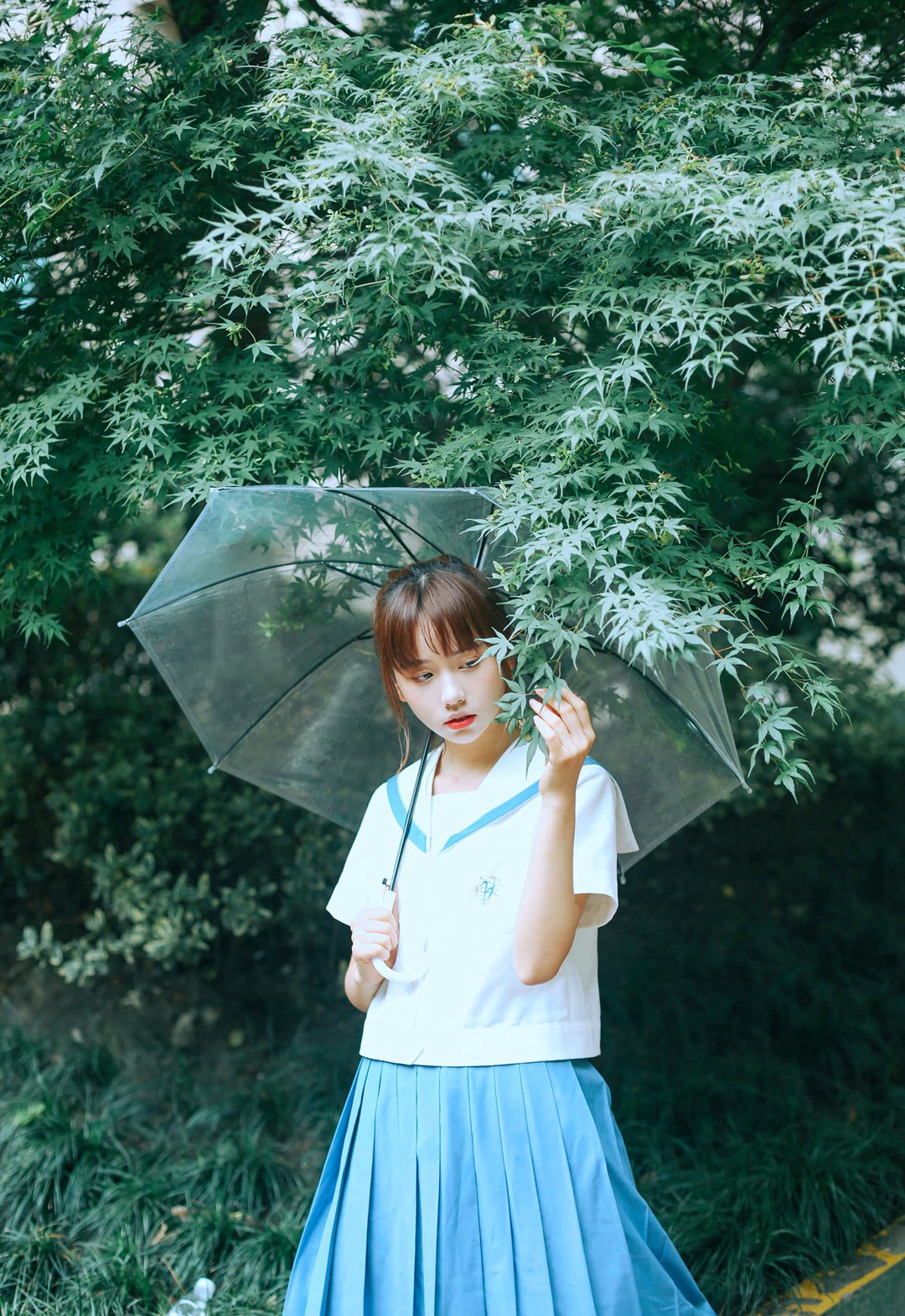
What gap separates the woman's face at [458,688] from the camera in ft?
6.55

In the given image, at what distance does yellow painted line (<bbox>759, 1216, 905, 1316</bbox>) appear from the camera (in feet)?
9.30

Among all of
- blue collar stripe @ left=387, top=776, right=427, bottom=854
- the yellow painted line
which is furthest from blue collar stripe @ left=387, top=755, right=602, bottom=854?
the yellow painted line

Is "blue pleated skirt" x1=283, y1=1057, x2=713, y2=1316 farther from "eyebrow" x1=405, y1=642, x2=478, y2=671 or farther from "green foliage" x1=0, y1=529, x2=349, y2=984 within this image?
"green foliage" x1=0, y1=529, x2=349, y2=984

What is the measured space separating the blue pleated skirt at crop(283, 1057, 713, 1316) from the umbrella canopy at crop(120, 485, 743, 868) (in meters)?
0.67

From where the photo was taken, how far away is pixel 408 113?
2127 millimetres

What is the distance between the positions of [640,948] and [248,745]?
277cm

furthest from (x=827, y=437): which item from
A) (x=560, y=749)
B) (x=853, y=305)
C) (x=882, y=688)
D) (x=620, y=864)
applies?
(x=882, y=688)

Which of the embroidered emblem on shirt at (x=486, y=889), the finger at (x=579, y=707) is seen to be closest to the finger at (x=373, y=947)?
the embroidered emblem on shirt at (x=486, y=889)

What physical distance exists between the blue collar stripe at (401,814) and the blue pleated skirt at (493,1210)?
0.44 m

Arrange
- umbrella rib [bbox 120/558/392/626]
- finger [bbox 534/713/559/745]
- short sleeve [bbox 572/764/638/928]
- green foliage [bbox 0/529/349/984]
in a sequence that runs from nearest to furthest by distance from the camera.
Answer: finger [bbox 534/713/559/745] → short sleeve [bbox 572/764/638/928] → umbrella rib [bbox 120/558/392/626] → green foliage [bbox 0/529/349/984]

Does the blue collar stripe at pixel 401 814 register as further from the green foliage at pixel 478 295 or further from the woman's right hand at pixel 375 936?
the green foliage at pixel 478 295

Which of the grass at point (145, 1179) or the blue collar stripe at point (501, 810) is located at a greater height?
the blue collar stripe at point (501, 810)

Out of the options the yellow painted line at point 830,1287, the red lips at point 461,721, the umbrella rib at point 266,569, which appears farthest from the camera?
the yellow painted line at point 830,1287

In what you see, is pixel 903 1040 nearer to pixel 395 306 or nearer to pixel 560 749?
pixel 560 749
